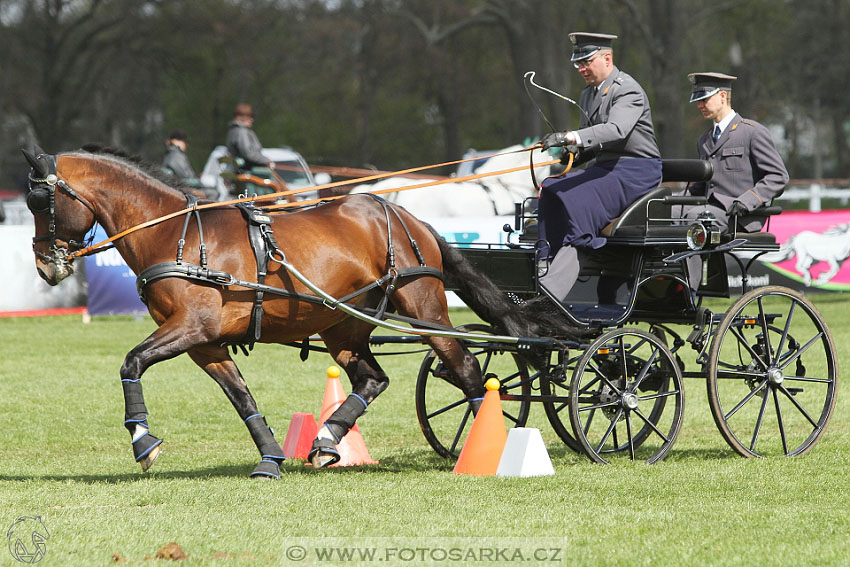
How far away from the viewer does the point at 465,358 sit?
7.14m

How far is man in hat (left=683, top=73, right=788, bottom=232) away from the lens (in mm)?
7469

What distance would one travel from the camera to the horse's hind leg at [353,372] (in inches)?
268

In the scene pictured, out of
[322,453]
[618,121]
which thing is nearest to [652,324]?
[618,121]

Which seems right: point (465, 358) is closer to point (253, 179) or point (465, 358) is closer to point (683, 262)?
point (683, 262)

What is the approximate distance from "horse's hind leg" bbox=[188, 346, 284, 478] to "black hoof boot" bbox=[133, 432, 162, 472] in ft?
1.72

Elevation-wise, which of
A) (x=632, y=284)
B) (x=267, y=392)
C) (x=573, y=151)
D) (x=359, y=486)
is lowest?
(x=267, y=392)

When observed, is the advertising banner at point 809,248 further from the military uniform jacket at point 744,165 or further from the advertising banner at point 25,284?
the advertising banner at point 25,284

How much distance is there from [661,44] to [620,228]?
21.0 metres

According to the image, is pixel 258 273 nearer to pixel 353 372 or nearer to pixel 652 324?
pixel 353 372

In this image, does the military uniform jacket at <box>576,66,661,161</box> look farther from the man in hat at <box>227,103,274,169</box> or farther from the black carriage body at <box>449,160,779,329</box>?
the man in hat at <box>227,103,274,169</box>

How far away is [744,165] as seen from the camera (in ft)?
25.1

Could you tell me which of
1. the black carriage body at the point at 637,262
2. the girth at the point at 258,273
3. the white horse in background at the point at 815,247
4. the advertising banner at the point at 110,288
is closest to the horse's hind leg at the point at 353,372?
the girth at the point at 258,273

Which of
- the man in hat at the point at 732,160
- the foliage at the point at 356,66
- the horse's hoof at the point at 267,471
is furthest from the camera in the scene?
the foliage at the point at 356,66

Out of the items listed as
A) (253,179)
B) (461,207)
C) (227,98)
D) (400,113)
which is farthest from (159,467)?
(400,113)
